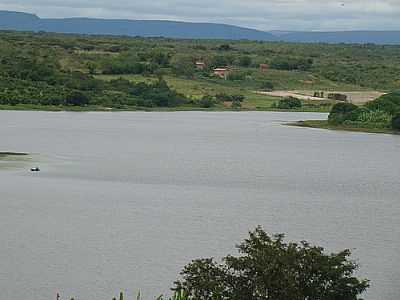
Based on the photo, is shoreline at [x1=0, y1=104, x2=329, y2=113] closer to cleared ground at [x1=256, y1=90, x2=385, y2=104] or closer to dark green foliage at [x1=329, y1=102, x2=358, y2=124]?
cleared ground at [x1=256, y1=90, x2=385, y2=104]

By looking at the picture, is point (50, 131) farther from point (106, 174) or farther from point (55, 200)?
point (55, 200)

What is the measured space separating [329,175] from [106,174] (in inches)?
329

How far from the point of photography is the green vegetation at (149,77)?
221 ft

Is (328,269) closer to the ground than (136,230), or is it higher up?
higher up

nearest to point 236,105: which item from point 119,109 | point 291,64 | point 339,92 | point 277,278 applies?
point 119,109

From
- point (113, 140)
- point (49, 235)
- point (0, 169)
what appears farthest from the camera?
point (113, 140)

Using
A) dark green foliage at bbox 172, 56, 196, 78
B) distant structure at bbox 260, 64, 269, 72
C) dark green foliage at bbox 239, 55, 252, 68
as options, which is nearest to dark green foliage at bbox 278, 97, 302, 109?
dark green foliage at bbox 172, 56, 196, 78

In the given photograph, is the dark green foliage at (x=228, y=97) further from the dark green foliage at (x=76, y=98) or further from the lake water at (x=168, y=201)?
the lake water at (x=168, y=201)

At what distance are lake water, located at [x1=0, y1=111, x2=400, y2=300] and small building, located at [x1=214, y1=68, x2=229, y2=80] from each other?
28251 millimetres

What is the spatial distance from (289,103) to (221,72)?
12810 millimetres

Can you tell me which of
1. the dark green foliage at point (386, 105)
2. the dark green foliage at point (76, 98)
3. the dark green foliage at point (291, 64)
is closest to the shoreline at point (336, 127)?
the dark green foliage at point (386, 105)

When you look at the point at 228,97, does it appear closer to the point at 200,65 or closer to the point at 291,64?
the point at 200,65

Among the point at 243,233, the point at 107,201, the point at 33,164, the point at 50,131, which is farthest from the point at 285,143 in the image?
the point at 243,233

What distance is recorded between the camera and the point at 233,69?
3440 inches
